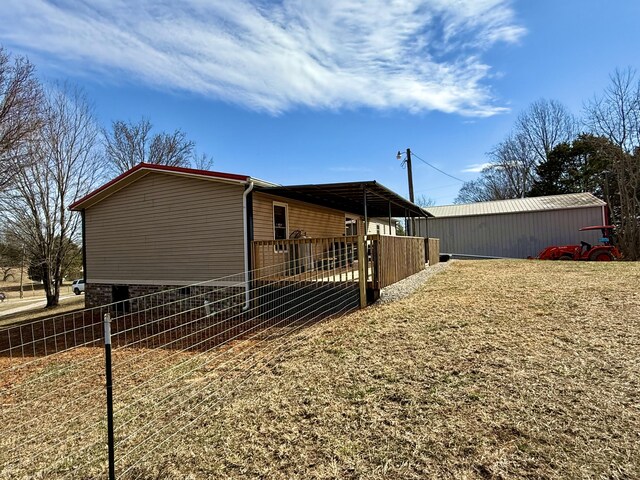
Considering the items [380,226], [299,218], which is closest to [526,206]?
[380,226]

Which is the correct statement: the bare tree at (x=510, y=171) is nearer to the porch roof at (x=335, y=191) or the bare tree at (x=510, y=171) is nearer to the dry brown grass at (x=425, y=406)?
the porch roof at (x=335, y=191)

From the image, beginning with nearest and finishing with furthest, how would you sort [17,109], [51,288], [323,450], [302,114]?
[323,450] → [17,109] → [302,114] → [51,288]

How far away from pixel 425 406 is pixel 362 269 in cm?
354

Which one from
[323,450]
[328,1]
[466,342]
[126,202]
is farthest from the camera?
[126,202]

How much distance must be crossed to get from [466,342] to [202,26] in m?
8.16

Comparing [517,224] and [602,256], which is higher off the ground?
[517,224]

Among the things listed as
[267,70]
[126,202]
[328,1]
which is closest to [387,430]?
[328,1]

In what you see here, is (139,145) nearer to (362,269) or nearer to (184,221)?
(184,221)

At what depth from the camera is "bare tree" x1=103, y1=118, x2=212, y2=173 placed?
886 inches

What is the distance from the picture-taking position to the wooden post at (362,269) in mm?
6242

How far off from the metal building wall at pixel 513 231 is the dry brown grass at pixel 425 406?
12.3 m

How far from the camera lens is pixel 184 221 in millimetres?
9609

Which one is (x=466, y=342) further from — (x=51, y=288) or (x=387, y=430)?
(x=51, y=288)

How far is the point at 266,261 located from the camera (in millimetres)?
8828
